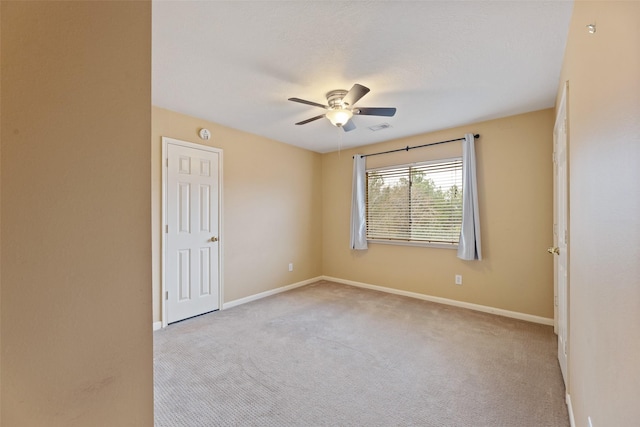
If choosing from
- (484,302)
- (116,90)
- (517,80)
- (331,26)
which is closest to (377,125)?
(517,80)

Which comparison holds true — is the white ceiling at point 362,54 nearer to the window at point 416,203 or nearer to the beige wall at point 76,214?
the window at point 416,203

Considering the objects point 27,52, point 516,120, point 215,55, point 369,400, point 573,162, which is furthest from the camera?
point 516,120

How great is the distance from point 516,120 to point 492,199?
0.97 m

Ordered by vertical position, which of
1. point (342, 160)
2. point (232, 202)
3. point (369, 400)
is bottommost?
point (369, 400)

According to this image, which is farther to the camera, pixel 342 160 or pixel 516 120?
pixel 342 160

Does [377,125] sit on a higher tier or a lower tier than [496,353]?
higher

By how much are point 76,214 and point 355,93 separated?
2218mm

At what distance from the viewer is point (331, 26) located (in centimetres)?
187

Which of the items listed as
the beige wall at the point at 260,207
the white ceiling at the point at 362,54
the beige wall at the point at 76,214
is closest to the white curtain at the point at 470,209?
the white ceiling at the point at 362,54

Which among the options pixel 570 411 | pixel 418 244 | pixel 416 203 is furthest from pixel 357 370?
pixel 416 203

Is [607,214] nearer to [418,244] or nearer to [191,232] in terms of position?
[418,244]

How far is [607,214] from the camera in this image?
1.08 m

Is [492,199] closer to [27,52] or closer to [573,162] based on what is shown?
[573,162]

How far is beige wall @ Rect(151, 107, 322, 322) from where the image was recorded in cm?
344
